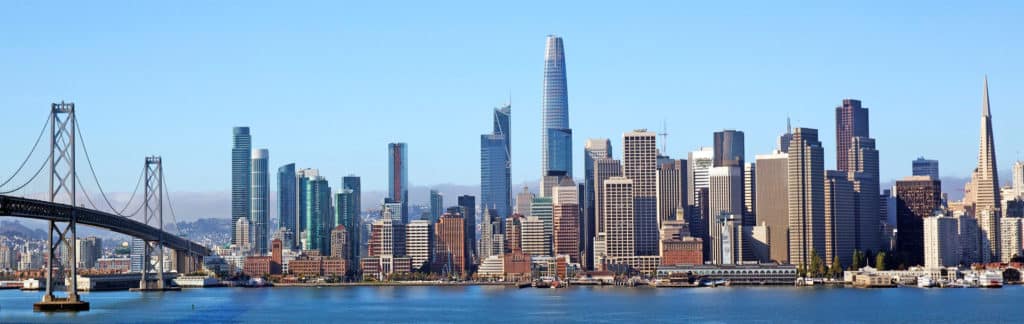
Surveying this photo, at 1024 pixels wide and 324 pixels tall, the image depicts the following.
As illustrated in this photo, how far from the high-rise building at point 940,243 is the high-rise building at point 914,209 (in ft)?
17.6

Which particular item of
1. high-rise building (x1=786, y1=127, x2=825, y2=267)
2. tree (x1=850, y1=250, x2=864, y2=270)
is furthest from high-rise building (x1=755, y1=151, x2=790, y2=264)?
tree (x1=850, y1=250, x2=864, y2=270)

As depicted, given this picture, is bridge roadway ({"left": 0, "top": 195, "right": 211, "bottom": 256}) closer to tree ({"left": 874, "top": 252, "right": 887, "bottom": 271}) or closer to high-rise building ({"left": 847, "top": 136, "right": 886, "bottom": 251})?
tree ({"left": 874, "top": 252, "right": 887, "bottom": 271})

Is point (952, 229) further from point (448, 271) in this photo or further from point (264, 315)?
point (264, 315)

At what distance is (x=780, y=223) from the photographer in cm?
18788

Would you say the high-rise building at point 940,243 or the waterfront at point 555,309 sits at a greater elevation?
the high-rise building at point 940,243

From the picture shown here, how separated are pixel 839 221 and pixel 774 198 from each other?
8534 millimetres

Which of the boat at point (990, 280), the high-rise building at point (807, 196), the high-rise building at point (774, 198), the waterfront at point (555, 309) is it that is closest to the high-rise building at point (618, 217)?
the high-rise building at point (774, 198)

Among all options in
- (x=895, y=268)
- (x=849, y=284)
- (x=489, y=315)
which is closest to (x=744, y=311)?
(x=489, y=315)

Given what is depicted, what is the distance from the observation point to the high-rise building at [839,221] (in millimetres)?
182250

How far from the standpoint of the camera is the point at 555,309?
9425 centimetres

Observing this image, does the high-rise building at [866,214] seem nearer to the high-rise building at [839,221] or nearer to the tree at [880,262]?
the high-rise building at [839,221]

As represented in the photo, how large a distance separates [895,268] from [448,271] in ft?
165

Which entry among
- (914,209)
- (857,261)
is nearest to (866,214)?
(914,209)

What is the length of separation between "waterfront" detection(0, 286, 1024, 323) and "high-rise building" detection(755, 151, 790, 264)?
63.5 metres
